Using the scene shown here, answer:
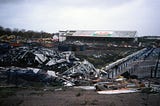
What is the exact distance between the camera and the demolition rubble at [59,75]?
1120 centimetres

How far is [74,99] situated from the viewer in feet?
29.6

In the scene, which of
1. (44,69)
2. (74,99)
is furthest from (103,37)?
(74,99)

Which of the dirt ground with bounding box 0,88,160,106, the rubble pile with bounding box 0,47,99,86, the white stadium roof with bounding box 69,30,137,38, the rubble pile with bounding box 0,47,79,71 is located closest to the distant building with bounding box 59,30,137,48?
the white stadium roof with bounding box 69,30,137,38

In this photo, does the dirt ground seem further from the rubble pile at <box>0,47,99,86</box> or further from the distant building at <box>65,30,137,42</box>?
the distant building at <box>65,30,137,42</box>

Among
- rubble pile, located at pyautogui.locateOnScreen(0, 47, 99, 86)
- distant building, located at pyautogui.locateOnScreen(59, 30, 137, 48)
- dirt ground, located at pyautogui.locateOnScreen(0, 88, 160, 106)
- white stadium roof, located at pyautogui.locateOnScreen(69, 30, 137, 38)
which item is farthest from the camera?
white stadium roof, located at pyautogui.locateOnScreen(69, 30, 137, 38)

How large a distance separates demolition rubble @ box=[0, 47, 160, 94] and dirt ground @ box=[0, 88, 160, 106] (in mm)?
876

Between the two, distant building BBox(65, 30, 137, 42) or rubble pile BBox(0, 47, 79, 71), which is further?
distant building BBox(65, 30, 137, 42)

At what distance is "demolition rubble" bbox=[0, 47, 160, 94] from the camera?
36.8 ft

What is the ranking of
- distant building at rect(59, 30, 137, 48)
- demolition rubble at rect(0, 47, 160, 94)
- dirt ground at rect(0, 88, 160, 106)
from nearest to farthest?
dirt ground at rect(0, 88, 160, 106) → demolition rubble at rect(0, 47, 160, 94) → distant building at rect(59, 30, 137, 48)

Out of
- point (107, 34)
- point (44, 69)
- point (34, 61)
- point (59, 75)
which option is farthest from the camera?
point (107, 34)

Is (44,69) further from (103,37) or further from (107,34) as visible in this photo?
(107,34)

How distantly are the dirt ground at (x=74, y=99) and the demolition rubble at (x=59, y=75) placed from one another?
0.88m

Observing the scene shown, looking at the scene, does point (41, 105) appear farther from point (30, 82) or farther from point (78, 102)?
point (30, 82)

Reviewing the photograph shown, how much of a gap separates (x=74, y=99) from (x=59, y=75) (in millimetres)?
4700
